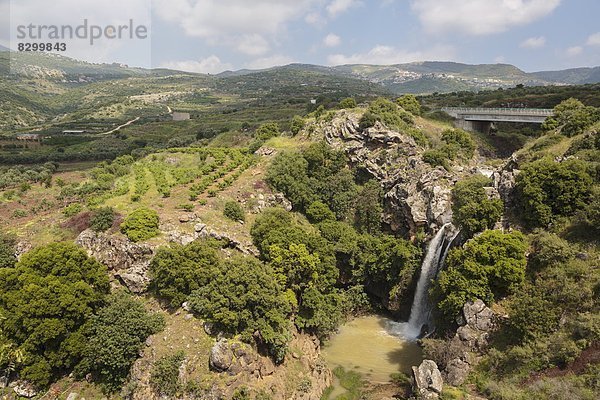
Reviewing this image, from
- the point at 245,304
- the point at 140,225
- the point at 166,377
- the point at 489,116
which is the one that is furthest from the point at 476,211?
the point at 489,116

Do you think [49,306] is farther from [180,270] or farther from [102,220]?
[102,220]

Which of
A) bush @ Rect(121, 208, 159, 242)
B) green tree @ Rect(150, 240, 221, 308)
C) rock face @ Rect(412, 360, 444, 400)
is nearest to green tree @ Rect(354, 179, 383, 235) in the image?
rock face @ Rect(412, 360, 444, 400)

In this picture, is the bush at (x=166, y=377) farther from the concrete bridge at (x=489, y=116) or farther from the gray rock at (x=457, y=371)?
the concrete bridge at (x=489, y=116)

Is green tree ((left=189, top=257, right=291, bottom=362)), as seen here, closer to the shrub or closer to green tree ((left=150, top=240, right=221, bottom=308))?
green tree ((left=150, top=240, right=221, bottom=308))

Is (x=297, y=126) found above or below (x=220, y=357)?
above

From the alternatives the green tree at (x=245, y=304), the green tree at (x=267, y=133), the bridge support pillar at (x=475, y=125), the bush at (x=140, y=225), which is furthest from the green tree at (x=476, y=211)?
the bridge support pillar at (x=475, y=125)

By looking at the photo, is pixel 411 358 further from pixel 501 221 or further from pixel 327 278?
pixel 501 221
